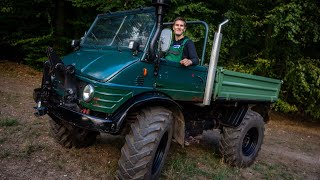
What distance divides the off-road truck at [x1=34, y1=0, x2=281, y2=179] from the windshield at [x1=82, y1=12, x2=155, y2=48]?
0.05ft

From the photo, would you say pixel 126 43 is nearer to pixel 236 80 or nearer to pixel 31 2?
pixel 236 80

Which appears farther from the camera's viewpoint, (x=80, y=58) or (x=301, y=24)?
(x=301, y=24)

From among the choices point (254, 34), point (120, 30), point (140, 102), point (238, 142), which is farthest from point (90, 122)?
point (254, 34)

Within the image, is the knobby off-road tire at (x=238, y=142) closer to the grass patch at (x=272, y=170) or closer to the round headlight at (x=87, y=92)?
the grass patch at (x=272, y=170)

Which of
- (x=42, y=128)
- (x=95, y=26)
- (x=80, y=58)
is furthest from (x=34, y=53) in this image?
(x=80, y=58)

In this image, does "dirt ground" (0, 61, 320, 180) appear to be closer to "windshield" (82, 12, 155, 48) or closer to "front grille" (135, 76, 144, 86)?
"front grille" (135, 76, 144, 86)

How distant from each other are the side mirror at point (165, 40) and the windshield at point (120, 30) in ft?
0.63

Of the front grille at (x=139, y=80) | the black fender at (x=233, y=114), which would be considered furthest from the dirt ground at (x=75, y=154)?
the front grille at (x=139, y=80)

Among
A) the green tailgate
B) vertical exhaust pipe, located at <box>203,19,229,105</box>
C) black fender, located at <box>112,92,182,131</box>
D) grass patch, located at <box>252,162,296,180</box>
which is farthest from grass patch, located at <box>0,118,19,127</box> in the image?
grass patch, located at <box>252,162,296,180</box>

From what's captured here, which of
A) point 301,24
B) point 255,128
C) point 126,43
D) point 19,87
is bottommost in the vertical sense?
point 19,87

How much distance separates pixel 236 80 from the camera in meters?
5.34

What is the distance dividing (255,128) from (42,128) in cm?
409

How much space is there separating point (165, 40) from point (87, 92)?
1258 millimetres

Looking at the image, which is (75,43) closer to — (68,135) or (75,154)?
(68,135)
